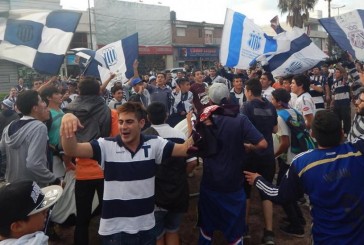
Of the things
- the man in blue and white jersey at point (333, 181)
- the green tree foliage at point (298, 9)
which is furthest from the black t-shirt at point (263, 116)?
the green tree foliage at point (298, 9)

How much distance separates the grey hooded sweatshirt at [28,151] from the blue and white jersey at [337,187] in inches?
86.0

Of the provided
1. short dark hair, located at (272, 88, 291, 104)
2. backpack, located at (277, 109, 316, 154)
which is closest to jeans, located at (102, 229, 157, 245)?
backpack, located at (277, 109, 316, 154)

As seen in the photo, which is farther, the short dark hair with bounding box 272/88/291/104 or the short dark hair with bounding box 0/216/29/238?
the short dark hair with bounding box 272/88/291/104

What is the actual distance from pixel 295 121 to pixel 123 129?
233 cm

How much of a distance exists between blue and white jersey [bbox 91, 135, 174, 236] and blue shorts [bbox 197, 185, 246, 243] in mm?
893

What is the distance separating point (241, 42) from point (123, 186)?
5379mm

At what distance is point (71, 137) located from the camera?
235 cm

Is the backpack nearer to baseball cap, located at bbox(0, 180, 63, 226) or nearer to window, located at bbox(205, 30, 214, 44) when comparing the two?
baseball cap, located at bbox(0, 180, 63, 226)

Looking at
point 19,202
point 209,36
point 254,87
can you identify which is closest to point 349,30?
point 254,87

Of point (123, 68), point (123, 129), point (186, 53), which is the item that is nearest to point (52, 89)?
point (123, 129)

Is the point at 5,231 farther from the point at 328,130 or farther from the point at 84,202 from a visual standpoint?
the point at 328,130

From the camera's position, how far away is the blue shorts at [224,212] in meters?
3.28

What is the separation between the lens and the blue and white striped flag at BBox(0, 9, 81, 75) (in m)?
5.92

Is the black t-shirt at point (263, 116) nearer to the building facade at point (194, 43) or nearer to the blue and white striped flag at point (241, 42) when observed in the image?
the blue and white striped flag at point (241, 42)
